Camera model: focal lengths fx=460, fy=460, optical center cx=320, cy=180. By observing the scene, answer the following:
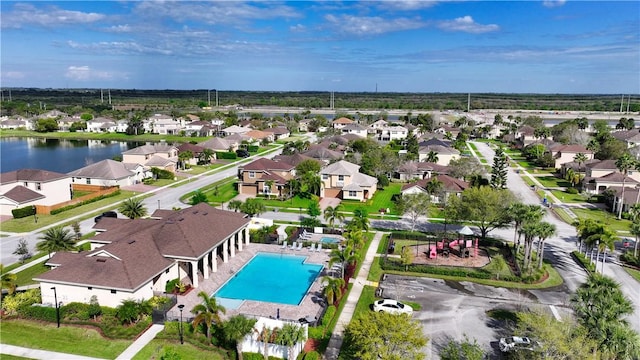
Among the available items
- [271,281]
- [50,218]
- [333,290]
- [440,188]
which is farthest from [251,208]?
[440,188]

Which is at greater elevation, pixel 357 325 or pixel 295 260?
pixel 357 325

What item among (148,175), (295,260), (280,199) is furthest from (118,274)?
(148,175)

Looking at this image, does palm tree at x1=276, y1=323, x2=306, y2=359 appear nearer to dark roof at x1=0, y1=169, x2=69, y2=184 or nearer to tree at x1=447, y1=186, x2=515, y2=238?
tree at x1=447, y1=186, x2=515, y2=238

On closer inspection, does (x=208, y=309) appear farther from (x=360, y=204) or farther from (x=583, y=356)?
(x=360, y=204)

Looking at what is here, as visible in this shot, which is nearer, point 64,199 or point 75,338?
point 75,338

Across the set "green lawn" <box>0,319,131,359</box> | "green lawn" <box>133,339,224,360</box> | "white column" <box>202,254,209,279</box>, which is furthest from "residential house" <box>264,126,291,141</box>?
"green lawn" <box>133,339,224,360</box>

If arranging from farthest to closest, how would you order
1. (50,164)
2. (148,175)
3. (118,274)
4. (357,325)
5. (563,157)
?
(50,164) → (563,157) → (148,175) → (118,274) → (357,325)

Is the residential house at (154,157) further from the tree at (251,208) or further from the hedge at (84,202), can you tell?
the tree at (251,208)

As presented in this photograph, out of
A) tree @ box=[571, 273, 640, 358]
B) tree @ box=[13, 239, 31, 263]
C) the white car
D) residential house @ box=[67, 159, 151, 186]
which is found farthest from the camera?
residential house @ box=[67, 159, 151, 186]
